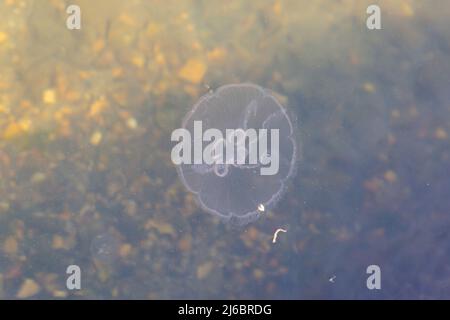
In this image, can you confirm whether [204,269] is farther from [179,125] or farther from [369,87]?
[369,87]

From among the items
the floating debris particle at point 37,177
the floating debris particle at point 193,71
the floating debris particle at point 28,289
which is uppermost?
the floating debris particle at point 193,71

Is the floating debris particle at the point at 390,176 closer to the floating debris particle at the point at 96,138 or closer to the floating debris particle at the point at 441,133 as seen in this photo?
the floating debris particle at the point at 441,133

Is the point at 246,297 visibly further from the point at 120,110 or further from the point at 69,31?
the point at 69,31

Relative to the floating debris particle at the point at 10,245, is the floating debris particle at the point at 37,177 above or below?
above

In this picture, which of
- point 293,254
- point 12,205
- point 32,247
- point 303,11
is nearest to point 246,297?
point 293,254

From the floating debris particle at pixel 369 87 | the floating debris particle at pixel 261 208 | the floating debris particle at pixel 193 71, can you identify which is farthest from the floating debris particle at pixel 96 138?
the floating debris particle at pixel 369 87

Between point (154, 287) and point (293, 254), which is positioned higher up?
point (293, 254)

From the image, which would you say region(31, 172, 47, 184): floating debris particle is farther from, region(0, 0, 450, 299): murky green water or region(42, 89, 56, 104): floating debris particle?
region(42, 89, 56, 104): floating debris particle
